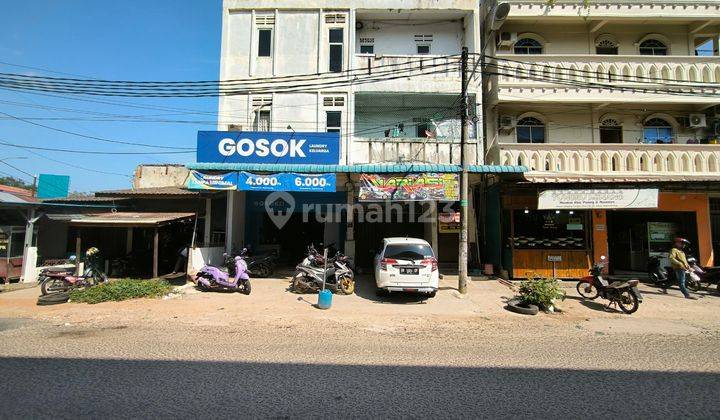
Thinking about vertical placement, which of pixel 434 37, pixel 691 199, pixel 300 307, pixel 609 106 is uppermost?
pixel 434 37

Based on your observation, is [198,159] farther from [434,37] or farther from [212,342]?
[434,37]

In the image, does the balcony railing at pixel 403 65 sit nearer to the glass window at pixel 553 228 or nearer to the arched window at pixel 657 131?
the glass window at pixel 553 228

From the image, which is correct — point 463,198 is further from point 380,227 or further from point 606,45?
point 606,45

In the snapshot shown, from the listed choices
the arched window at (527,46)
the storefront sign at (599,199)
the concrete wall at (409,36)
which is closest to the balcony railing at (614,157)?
the storefront sign at (599,199)

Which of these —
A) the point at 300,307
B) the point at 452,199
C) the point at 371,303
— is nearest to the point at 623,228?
the point at 452,199

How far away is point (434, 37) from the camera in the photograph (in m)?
17.0

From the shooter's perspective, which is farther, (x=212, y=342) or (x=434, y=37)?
(x=434, y=37)

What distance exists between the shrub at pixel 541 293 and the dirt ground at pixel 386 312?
36 centimetres

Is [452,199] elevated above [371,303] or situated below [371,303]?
above

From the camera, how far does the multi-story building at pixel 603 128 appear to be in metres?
13.6

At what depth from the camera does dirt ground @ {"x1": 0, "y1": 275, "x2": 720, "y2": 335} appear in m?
7.98

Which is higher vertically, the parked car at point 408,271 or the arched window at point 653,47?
the arched window at point 653,47

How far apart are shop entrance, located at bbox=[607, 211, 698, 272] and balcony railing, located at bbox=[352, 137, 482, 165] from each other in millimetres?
6896

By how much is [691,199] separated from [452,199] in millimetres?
10083
